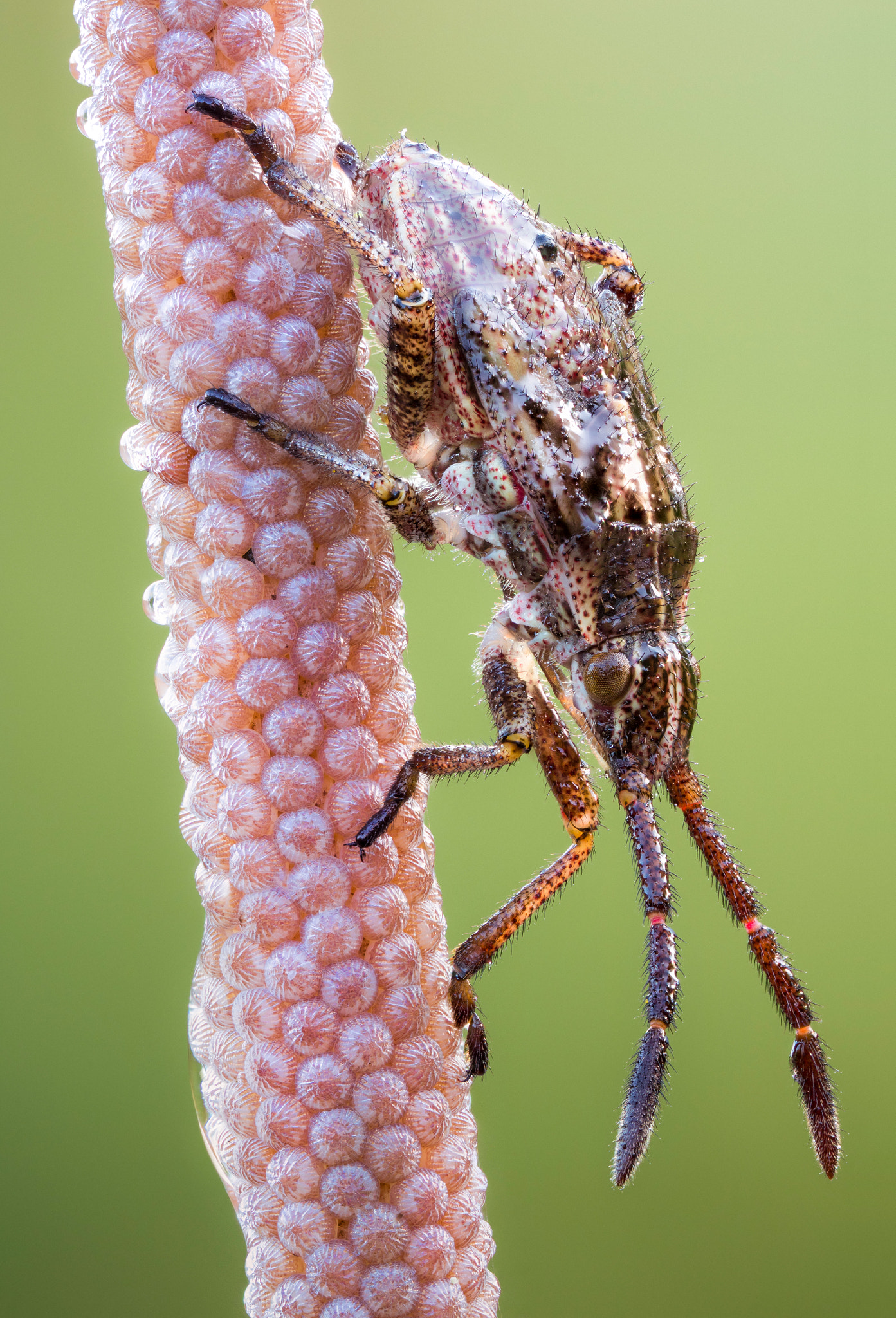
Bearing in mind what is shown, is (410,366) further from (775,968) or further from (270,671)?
(775,968)

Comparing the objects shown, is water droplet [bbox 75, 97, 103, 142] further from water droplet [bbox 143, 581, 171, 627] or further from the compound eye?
the compound eye

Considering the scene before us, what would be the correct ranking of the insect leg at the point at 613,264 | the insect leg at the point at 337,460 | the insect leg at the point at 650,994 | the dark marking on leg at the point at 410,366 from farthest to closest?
the insect leg at the point at 613,264
the dark marking on leg at the point at 410,366
the insect leg at the point at 650,994
the insect leg at the point at 337,460

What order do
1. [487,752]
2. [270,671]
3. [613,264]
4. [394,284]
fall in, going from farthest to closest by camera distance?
[613,264], [487,752], [394,284], [270,671]

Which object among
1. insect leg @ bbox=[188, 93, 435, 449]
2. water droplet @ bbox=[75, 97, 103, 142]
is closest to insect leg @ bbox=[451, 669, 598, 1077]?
insect leg @ bbox=[188, 93, 435, 449]

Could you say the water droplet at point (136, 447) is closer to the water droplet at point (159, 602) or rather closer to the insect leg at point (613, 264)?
the water droplet at point (159, 602)

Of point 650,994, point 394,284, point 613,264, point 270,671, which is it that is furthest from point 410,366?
point 650,994

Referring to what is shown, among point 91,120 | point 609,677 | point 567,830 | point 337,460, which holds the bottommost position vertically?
point 567,830

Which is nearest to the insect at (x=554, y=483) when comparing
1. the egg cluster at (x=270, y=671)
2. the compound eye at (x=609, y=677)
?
the compound eye at (x=609, y=677)

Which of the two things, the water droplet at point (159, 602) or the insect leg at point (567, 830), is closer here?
the water droplet at point (159, 602)
